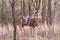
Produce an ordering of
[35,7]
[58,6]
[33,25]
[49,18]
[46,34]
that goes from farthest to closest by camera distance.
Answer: [58,6], [49,18], [35,7], [33,25], [46,34]

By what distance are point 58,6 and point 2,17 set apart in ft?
9.52

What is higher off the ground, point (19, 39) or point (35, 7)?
point (35, 7)

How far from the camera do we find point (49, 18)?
843cm

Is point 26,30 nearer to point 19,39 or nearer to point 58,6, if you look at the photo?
point 19,39

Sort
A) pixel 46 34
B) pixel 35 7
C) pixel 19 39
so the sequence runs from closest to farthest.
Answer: pixel 19 39
pixel 46 34
pixel 35 7

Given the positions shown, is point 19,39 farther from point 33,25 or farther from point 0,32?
point 33,25

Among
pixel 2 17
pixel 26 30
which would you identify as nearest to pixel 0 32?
pixel 26 30

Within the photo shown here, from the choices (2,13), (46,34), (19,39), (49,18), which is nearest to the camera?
(19,39)

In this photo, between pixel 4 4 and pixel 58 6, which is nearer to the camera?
pixel 4 4

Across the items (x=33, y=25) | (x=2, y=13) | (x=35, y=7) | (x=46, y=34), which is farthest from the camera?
(x=2, y=13)

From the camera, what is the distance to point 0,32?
21.3ft

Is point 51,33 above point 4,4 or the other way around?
the other way around

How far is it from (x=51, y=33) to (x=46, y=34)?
17cm

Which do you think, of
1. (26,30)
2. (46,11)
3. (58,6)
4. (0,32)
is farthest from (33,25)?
(58,6)
